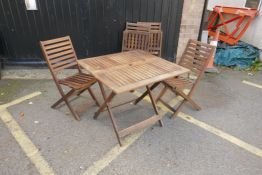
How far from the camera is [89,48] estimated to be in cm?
473

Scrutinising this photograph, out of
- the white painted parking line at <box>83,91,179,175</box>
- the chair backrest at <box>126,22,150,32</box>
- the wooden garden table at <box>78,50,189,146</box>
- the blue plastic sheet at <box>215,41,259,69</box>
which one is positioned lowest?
the white painted parking line at <box>83,91,179,175</box>

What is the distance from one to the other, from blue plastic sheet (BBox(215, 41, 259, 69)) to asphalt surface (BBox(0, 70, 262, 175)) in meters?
1.50

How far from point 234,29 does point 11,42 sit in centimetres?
565

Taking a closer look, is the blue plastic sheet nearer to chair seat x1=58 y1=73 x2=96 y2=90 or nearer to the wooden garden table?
the wooden garden table

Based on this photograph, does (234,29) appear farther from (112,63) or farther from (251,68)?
(112,63)

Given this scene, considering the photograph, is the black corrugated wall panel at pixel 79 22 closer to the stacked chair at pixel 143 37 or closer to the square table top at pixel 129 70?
the stacked chair at pixel 143 37

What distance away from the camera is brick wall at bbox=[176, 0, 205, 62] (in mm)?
4459

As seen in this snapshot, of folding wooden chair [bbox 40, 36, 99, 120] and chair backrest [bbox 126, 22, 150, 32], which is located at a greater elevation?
chair backrest [bbox 126, 22, 150, 32]

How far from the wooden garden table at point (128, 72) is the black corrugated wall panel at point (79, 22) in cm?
151

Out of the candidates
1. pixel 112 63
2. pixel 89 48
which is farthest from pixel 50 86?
pixel 112 63

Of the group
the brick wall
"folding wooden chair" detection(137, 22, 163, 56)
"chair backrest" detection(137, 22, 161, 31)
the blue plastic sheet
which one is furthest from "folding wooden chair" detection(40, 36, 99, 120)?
the blue plastic sheet

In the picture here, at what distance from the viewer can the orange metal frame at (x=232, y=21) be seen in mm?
5641

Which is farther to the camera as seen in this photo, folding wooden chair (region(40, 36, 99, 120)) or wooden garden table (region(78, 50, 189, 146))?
folding wooden chair (region(40, 36, 99, 120))

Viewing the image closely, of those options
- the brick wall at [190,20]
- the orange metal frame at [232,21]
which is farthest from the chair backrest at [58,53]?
the orange metal frame at [232,21]
